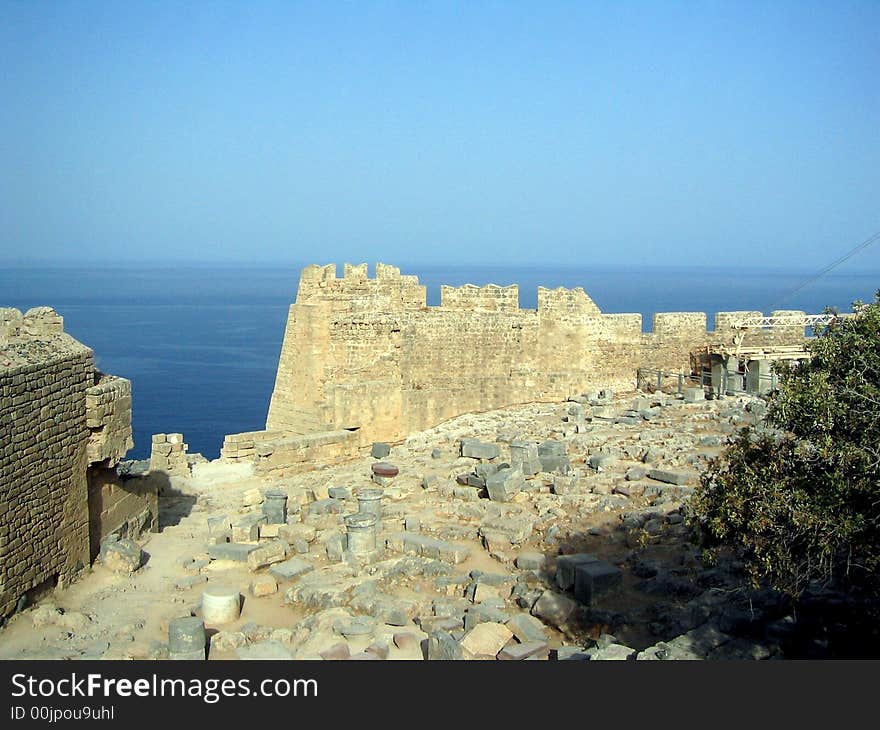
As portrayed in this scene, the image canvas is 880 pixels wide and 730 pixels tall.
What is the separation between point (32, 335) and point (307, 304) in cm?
753

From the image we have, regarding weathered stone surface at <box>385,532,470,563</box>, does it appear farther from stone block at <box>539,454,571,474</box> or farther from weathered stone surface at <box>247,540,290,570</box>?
stone block at <box>539,454,571,474</box>

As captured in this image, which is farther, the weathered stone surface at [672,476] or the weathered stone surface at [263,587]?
the weathered stone surface at [672,476]

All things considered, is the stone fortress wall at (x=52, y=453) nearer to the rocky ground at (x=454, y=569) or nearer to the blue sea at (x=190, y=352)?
the rocky ground at (x=454, y=569)

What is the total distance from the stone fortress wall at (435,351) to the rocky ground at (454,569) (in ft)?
6.41

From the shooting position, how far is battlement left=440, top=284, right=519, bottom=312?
762 inches

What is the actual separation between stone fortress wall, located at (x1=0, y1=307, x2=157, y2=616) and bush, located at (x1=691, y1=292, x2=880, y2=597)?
670 cm

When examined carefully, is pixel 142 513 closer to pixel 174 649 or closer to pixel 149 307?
pixel 174 649

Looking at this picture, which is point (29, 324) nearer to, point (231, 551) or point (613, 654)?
point (231, 551)

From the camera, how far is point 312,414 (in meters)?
17.7

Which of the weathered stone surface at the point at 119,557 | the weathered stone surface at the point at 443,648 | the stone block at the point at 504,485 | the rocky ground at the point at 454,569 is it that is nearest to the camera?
the weathered stone surface at the point at 443,648

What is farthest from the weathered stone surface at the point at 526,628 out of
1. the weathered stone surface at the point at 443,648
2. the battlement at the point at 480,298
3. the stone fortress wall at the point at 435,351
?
the battlement at the point at 480,298

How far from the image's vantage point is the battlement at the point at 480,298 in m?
19.3

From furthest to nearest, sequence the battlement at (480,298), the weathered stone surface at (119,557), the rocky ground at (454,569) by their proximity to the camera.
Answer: the battlement at (480,298), the weathered stone surface at (119,557), the rocky ground at (454,569)
